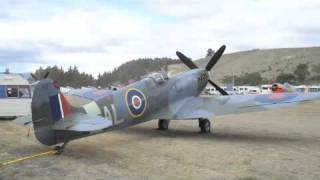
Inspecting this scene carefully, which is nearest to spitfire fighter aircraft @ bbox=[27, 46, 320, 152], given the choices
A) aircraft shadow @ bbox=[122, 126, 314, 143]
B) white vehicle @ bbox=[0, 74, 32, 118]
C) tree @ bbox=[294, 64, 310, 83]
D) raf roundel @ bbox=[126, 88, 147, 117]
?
raf roundel @ bbox=[126, 88, 147, 117]

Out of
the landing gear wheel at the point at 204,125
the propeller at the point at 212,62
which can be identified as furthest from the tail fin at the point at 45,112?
the propeller at the point at 212,62

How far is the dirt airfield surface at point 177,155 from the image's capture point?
8.22 metres

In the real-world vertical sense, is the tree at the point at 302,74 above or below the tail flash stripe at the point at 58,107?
above

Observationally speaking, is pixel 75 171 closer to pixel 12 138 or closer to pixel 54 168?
pixel 54 168

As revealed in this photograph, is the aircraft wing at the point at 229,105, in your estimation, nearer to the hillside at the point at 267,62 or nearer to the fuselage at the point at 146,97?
the fuselage at the point at 146,97

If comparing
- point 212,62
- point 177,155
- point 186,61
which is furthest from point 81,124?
point 186,61

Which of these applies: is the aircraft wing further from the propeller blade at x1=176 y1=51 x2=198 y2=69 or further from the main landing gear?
the main landing gear

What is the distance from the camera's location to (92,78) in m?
118

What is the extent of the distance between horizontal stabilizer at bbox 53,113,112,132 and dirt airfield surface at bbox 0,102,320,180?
703 millimetres

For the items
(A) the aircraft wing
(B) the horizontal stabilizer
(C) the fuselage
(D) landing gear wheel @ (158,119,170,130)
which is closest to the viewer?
(B) the horizontal stabilizer

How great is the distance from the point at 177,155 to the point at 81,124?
7.71 ft

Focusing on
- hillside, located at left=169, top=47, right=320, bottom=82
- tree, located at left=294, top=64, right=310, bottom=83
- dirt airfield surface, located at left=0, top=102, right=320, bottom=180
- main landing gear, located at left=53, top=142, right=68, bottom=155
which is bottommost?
dirt airfield surface, located at left=0, top=102, right=320, bottom=180

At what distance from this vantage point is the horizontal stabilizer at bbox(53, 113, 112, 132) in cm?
934

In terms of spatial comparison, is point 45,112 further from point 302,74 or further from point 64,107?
point 302,74
